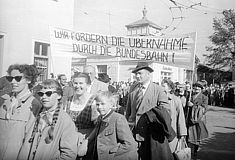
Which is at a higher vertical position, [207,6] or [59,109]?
[207,6]

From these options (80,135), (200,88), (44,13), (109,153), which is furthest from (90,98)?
(200,88)

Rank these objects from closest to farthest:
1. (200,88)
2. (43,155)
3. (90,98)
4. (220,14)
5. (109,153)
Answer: (43,155) < (109,153) < (90,98) < (220,14) < (200,88)

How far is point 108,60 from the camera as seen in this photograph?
2326 mm

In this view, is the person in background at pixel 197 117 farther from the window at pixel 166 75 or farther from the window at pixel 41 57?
the window at pixel 41 57

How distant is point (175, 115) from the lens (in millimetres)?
2406

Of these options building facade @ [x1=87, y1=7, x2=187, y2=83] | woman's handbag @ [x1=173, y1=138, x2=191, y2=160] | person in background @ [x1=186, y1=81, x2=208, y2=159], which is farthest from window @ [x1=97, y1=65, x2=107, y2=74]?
person in background @ [x1=186, y1=81, x2=208, y2=159]

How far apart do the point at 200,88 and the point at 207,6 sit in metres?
0.81

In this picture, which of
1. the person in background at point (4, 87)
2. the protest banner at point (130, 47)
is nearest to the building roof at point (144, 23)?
the protest banner at point (130, 47)

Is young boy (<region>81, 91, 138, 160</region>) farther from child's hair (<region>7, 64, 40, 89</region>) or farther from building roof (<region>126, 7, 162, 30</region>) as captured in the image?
building roof (<region>126, 7, 162, 30</region>)

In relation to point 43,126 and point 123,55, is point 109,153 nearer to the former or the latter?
point 43,126

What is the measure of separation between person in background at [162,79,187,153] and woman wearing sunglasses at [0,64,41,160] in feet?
3.52

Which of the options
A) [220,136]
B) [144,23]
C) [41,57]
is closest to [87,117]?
[41,57]

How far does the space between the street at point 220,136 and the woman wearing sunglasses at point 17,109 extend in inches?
61.5

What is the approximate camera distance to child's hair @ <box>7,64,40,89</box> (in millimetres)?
2028
